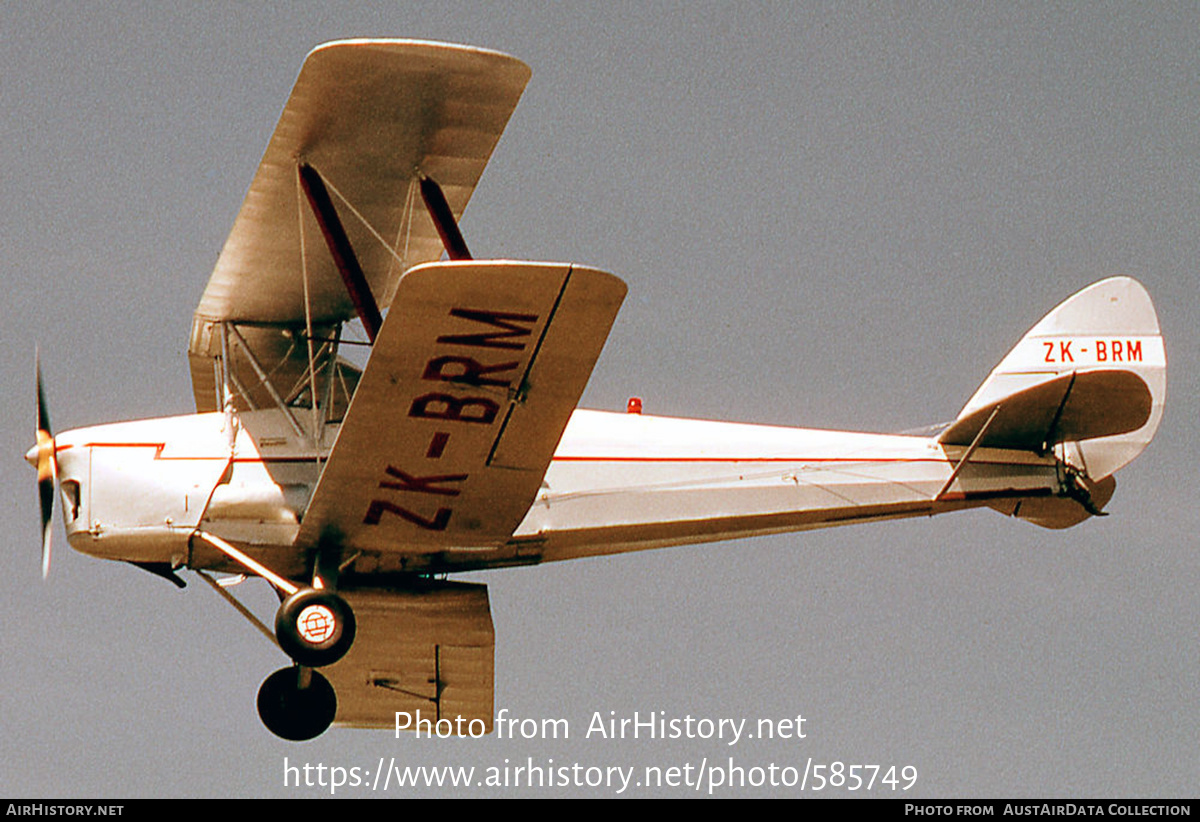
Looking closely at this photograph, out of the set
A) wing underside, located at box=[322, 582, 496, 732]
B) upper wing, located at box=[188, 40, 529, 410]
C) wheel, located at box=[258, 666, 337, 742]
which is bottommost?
wheel, located at box=[258, 666, 337, 742]

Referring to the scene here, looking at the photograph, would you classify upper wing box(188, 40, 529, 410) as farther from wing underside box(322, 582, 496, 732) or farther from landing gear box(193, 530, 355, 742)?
wing underside box(322, 582, 496, 732)

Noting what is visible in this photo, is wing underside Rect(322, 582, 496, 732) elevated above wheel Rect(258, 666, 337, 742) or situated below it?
above

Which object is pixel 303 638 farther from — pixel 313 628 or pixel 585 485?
pixel 585 485

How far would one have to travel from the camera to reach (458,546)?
1166cm

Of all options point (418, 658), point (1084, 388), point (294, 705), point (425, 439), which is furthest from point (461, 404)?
point (1084, 388)

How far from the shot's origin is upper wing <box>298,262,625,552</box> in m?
9.52

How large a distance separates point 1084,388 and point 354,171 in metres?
4.75

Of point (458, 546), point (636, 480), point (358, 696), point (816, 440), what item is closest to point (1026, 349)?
point (816, 440)

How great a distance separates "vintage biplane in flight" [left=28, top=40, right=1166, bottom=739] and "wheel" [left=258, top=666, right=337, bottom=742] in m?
0.01

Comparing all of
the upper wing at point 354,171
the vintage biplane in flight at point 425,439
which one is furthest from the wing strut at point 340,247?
the upper wing at point 354,171

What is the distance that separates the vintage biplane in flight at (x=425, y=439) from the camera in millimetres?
10328

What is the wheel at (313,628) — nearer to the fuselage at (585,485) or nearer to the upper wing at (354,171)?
the fuselage at (585,485)

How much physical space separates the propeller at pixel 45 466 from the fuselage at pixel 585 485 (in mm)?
131

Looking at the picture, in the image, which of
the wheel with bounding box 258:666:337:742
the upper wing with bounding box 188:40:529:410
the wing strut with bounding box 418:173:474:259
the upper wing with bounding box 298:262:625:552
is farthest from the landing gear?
the wing strut with bounding box 418:173:474:259
